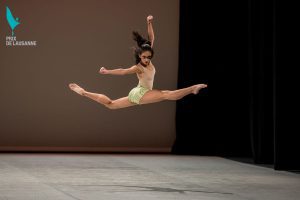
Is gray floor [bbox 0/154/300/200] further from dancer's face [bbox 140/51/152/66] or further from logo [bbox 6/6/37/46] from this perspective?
logo [bbox 6/6/37/46]

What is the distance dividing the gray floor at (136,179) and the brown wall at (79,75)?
97cm

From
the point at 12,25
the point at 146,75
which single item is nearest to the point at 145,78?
the point at 146,75

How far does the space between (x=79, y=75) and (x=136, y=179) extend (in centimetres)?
458

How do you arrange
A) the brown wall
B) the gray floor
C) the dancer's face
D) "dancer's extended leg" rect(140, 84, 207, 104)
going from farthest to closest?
the brown wall
"dancer's extended leg" rect(140, 84, 207, 104)
the dancer's face
the gray floor

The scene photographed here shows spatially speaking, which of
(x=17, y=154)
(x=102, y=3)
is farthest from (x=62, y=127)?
(x=102, y=3)

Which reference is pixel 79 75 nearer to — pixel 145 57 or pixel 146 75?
pixel 146 75

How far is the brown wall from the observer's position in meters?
11.8

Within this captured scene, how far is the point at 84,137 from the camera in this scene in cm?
1193

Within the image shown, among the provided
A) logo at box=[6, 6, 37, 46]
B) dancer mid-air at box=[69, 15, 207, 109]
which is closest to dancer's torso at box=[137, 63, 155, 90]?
dancer mid-air at box=[69, 15, 207, 109]

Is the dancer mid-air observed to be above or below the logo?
below

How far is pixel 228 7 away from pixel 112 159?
3637 millimetres

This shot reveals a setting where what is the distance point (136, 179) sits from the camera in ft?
25.4

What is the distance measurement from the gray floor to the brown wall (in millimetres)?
965


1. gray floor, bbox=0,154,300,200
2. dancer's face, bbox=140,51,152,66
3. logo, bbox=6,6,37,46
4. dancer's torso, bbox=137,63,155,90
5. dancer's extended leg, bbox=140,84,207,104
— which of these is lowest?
gray floor, bbox=0,154,300,200
